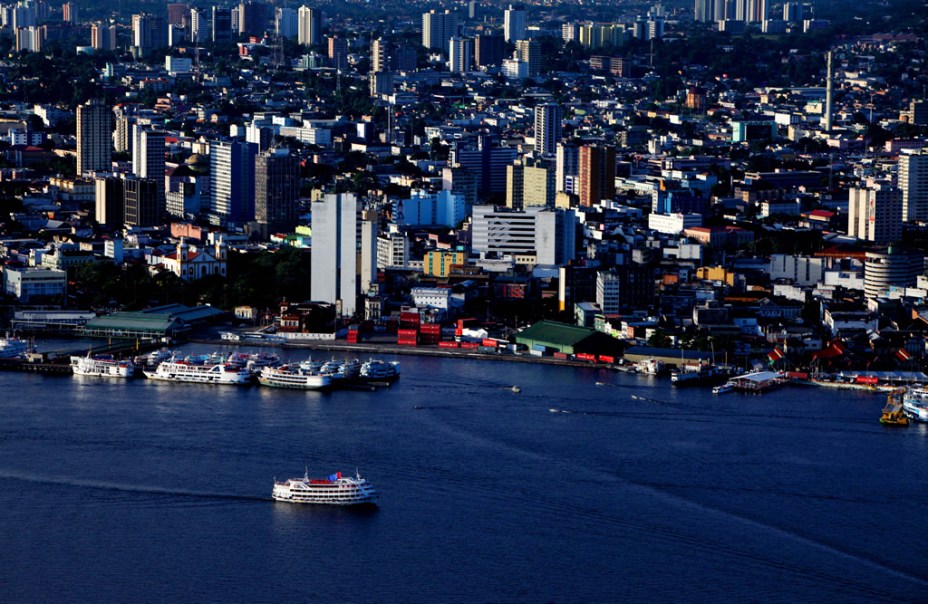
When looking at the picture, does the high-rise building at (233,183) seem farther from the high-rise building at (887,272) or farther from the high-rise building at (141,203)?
the high-rise building at (887,272)

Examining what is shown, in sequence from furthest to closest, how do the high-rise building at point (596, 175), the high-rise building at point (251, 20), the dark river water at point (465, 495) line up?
the high-rise building at point (251, 20) < the high-rise building at point (596, 175) < the dark river water at point (465, 495)

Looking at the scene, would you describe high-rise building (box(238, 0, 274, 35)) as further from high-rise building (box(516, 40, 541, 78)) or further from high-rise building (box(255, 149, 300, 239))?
high-rise building (box(255, 149, 300, 239))

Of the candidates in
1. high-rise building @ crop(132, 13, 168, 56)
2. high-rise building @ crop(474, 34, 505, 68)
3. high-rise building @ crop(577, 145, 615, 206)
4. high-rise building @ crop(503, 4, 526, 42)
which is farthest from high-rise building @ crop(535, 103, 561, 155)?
high-rise building @ crop(503, 4, 526, 42)

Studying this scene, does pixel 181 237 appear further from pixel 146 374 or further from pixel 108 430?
pixel 108 430

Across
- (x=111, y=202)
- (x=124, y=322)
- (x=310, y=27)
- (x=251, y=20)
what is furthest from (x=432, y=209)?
(x=251, y=20)

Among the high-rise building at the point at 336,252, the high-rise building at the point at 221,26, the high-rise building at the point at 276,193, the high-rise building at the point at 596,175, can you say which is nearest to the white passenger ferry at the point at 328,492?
the high-rise building at the point at 336,252

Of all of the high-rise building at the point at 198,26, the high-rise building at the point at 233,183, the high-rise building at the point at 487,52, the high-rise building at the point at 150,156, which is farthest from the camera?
the high-rise building at the point at 198,26

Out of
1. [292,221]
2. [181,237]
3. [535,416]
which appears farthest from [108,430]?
[292,221]
